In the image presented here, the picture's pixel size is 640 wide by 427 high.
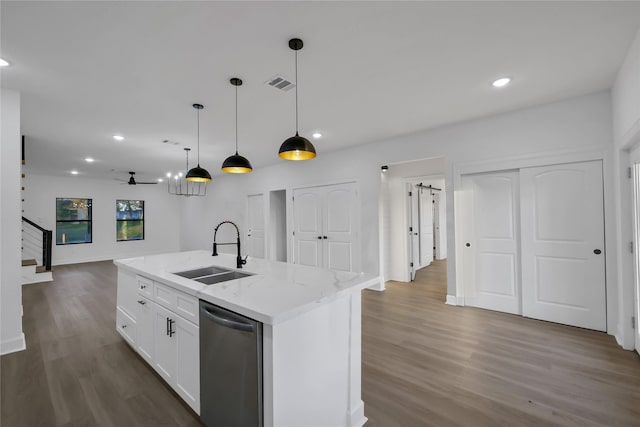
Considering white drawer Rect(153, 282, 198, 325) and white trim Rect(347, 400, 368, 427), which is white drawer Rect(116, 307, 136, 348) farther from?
white trim Rect(347, 400, 368, 427)

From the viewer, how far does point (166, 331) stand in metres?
2.09

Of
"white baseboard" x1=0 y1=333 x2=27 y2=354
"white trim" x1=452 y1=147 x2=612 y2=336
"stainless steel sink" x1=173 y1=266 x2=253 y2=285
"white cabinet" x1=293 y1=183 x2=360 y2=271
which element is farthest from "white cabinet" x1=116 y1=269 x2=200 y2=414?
"white trim" x1=452 y1=147 x2=612 y2=336

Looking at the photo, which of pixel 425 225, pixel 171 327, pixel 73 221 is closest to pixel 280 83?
pixel 171 327

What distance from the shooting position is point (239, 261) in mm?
2605

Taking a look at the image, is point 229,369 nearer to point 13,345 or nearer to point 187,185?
point 13,345

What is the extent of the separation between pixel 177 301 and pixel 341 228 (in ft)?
12.4

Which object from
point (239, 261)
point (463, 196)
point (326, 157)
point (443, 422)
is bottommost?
point (443, 422)

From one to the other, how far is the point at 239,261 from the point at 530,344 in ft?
9.98

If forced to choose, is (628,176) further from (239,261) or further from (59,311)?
(59,311)

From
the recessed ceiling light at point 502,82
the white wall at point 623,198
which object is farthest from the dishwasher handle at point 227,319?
the white wall at point 623,198

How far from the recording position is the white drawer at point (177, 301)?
179 centimetres

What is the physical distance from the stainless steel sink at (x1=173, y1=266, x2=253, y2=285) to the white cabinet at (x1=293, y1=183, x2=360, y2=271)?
2.76 metres

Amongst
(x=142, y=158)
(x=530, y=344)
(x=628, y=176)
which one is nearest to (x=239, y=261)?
(x=530, y=344)

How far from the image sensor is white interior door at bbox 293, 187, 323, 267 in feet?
19.1
